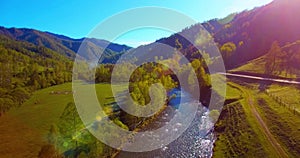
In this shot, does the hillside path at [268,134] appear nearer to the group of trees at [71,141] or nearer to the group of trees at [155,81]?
the group of trees at [155,81]

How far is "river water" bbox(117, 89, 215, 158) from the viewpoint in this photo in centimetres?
4259

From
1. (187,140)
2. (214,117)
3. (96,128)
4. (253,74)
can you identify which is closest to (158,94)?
(214,117)

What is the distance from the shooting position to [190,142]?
4744cm

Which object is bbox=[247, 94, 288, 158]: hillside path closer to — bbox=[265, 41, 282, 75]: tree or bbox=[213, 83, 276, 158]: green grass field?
bbox=[213, 83, 276, 158]: green grass field

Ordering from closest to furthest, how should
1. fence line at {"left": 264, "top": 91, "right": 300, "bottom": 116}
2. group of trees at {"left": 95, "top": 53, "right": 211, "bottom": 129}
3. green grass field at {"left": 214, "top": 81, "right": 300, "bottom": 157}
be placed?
green grass field at {"left": 214, "top": 81, "right": 300, "bottom": 157} → fence line at {"left": 264, "top": 91, "right": 300, "bottom": 116} → group of trees at {"left": 95, "top": 53, "right": 211, "bottom": 129}

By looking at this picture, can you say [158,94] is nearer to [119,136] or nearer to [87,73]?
[119,136]

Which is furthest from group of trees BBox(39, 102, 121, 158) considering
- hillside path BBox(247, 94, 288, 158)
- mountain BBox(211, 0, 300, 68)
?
mountain BBox(211, 0, 300, 68)

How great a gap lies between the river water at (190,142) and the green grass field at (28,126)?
2015 centimetres

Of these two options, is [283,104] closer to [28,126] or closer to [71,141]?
[71,141]

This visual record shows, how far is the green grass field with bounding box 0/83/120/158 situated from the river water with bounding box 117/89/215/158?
20149 mm

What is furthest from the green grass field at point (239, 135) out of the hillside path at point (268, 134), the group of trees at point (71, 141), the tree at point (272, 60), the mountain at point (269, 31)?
the mountain at point (269, 31)

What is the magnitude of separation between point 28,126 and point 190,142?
4308 centimetres

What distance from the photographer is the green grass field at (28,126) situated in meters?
47.8

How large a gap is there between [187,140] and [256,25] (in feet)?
559
